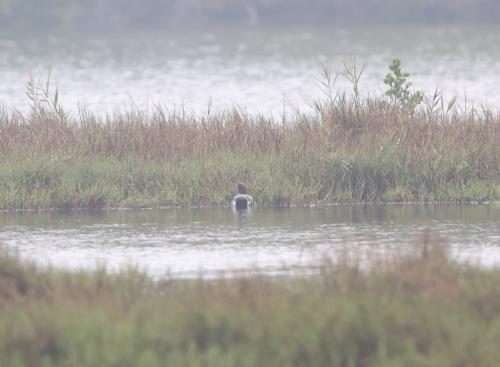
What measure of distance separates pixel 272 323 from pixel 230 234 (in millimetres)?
5776

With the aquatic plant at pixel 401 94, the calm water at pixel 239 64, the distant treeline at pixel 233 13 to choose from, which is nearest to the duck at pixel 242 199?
the aquatic plant at pixel 401 94

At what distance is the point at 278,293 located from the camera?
894 cm

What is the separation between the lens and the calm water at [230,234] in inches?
487

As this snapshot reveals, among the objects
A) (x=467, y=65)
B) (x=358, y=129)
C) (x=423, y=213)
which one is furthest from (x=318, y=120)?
(x=467, y=65)

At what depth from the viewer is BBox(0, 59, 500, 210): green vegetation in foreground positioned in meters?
16.3

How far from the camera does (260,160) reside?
17062 millimetres

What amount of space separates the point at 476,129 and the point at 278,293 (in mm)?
9140

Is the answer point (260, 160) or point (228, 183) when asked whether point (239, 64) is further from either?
point (228, 183)

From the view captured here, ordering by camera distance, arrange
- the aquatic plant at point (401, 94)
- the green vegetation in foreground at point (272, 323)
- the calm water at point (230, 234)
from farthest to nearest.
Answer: the aquatic plant at point (401, 94), the calm water at point (230, 234), the green vegetation in foreground at point (272, 323)

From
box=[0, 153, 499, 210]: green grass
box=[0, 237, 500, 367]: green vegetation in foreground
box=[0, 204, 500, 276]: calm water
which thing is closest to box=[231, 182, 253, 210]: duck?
box=[0, 204, 500, 276]: calm water

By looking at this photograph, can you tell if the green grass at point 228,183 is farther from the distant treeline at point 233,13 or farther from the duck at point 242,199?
the distant treeline at point 233,13

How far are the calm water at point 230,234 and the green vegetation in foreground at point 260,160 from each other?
0.42 meters

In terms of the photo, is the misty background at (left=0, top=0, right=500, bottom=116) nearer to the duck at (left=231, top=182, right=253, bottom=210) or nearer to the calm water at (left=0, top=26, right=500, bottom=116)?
the calm water at (left=0, top=26, right=500, bottom=116)

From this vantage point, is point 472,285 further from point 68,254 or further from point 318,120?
point 318,120
